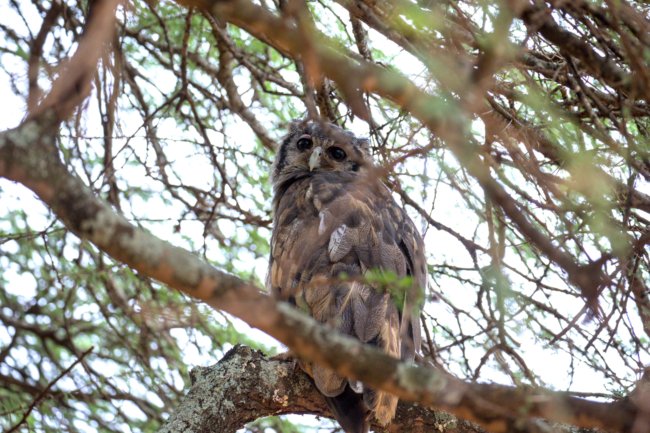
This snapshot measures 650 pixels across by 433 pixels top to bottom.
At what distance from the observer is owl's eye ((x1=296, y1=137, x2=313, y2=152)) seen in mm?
5895

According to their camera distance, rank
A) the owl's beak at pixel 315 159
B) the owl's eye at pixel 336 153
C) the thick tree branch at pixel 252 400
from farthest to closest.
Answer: the owl's eye at pixel 336 153 → the owl's beak at pixel 315 159 → the thick tree branch at pixel 252 400

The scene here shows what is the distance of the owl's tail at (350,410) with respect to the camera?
12.6ft

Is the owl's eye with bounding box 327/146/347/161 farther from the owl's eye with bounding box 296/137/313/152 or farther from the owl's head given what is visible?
the owl's eye with bounding box 296/137/313/152

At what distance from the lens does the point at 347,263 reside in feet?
14.0

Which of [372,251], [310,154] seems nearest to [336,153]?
[310,154]

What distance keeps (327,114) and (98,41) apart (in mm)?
3206

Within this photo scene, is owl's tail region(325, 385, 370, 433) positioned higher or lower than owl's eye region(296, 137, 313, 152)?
lower

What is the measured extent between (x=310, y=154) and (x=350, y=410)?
2440 mm

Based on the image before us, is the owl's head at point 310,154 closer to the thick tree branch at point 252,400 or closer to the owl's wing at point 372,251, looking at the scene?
the owl's wing at point 372,251

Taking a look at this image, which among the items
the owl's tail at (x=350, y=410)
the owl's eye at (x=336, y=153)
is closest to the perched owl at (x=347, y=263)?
the owl's tail at (x=350, y=410)

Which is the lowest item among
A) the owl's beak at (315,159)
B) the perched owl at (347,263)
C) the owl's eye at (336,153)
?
the perched owl at (347,263)

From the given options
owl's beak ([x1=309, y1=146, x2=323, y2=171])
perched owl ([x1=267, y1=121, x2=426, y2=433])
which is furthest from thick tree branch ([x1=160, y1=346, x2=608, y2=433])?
owl's beak ([x1=309, y1=146, x2=323, y2=171])

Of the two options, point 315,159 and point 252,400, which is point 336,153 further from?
point 252,400

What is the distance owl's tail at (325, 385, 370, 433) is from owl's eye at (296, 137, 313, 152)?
2.42 m
